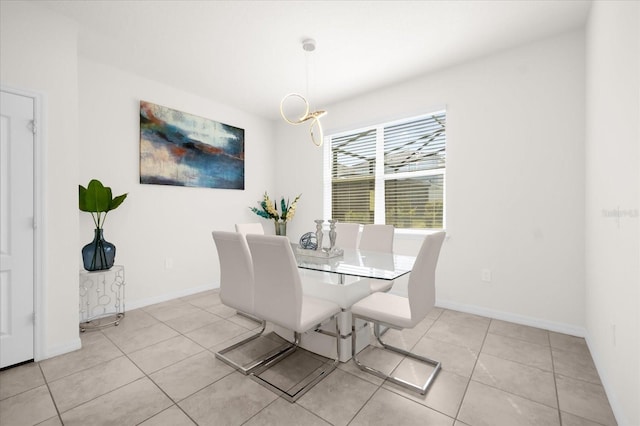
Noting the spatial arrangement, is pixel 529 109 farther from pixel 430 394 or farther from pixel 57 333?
pixel 57 333

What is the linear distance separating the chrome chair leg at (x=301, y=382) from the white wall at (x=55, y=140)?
1671 millimetres

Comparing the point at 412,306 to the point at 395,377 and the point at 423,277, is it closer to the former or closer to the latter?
the point at 423,277

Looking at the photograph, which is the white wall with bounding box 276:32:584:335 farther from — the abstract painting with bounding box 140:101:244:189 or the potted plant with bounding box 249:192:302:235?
the abstract painting with bounding box 140:101:244:189

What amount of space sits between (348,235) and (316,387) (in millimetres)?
1705

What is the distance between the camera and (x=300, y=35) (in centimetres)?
261

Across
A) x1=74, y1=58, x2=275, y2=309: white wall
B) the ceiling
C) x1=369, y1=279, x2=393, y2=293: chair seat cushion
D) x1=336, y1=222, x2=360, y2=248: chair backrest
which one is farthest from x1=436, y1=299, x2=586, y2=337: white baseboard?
x1=74, y1=58, x2=275, y2=309: white wall

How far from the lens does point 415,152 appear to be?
360cm

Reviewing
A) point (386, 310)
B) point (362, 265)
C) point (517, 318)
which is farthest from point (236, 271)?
point (517, 318)

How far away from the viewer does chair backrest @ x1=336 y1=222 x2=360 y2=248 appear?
10.5ft

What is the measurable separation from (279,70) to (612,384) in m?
3.82

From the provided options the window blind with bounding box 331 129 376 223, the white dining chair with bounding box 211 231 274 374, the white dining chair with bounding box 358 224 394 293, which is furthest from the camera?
the window blind with bounding box 331 129 376 223

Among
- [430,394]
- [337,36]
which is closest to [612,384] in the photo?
[430,394]

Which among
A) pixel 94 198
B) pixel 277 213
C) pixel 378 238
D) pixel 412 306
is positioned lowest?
pixel 412 306

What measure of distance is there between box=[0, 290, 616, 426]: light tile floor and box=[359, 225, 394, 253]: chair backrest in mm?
842
